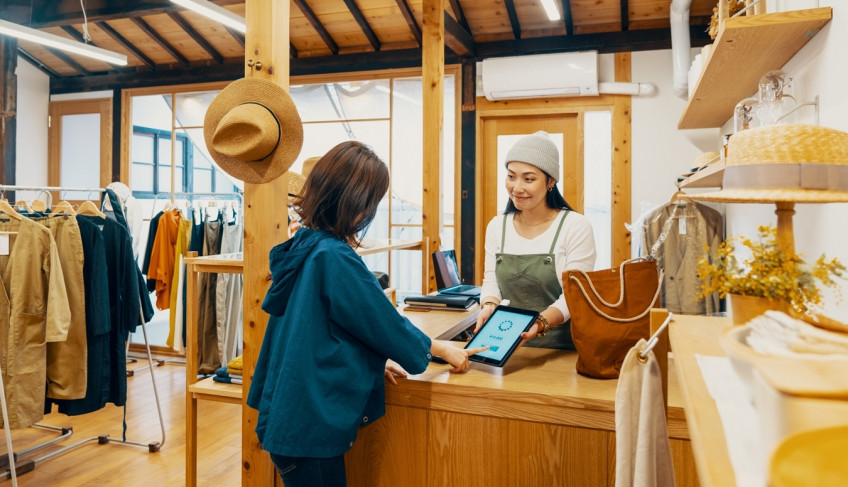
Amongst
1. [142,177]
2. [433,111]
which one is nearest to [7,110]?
[142,177]

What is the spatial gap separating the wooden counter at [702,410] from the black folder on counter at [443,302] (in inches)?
86.5

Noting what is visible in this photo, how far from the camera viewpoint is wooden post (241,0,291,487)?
1918 millimetres

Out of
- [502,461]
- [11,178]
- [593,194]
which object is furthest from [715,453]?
[11,178]

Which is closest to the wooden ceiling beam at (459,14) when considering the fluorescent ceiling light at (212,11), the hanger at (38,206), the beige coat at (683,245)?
the fluorescent ceiling light at (212,11)

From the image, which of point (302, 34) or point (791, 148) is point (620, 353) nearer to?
point (791, 148)

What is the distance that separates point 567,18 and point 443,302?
2855 millimetres

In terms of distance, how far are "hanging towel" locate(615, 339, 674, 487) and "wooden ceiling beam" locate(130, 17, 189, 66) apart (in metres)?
5.85

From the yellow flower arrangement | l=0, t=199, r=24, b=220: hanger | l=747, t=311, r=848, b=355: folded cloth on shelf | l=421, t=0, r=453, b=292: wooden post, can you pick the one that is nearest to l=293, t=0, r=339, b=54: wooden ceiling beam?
l=421, t=0, r=453, b=292: wooden post

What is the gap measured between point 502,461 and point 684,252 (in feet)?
8.50

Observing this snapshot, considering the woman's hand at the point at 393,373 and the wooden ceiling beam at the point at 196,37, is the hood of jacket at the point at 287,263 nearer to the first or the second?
the woman's hand at the point at 393,373

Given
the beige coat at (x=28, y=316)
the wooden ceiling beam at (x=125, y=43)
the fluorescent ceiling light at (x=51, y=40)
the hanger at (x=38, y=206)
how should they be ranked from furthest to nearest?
1. the wooden ceiling beam at (x=125, y=43)
2. the fluorescent ceiling light at (x=51, y=40)
3. the hanger at (x=38, y=206)
4. the beige coat at (x=28, y=316)

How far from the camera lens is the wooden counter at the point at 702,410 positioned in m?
0.43

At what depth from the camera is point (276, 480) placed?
194 cm

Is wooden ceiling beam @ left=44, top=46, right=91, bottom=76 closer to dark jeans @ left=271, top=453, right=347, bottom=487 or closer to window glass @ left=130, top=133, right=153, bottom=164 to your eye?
window glass @ left=130, top=133, right=153, bottom=164
